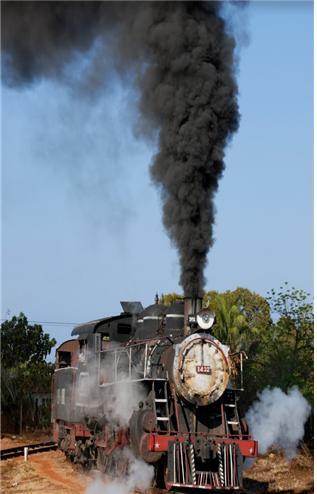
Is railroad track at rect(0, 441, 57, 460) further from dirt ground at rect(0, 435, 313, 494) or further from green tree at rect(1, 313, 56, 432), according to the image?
green tree at rect(1, 313, 56, 432)

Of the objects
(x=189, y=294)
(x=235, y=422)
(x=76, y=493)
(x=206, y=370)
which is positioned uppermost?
(x=189, y=294)

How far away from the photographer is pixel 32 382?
40438mm

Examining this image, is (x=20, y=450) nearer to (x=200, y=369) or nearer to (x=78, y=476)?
(x=78, y=476)

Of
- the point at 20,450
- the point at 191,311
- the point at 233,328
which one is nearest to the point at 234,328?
the point at 233,328

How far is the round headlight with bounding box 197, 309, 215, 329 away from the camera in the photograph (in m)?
14.9

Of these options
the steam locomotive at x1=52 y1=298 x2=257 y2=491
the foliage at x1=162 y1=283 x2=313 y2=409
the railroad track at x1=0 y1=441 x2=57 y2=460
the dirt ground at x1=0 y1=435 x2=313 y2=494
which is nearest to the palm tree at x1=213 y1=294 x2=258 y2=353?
the foliage at x1=162 y1=283 x2=313 y2=409

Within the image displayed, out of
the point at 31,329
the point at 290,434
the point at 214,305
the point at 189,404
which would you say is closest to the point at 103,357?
the point at 189,404

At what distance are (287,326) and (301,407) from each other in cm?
729

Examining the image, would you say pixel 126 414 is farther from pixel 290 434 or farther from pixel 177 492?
pixel 290 434

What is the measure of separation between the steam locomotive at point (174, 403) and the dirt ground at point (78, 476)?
3.99 feet

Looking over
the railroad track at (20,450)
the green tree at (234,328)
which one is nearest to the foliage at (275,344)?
the green tree at (234,328)

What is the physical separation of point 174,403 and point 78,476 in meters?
5.18

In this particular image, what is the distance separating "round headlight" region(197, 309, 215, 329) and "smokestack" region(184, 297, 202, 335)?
0.14 meters

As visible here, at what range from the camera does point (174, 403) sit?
14.8m
